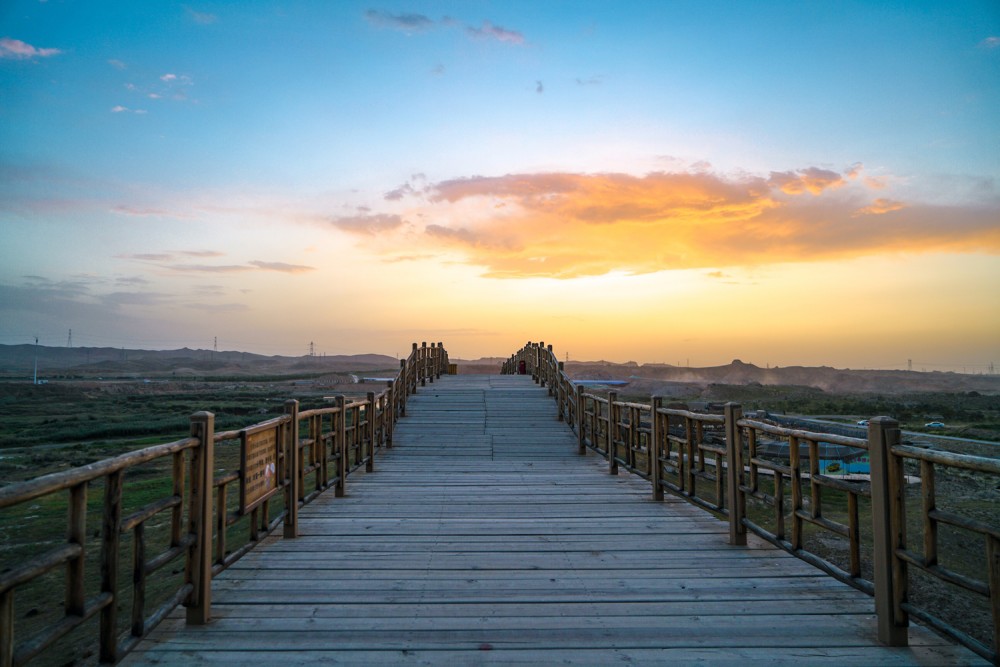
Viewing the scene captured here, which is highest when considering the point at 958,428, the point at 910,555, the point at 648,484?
the point at 910,555

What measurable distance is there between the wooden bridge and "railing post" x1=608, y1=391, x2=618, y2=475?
148cm

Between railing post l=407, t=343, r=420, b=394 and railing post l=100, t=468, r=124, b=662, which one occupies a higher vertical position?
railing post l=407, t=343, r=420, b=394

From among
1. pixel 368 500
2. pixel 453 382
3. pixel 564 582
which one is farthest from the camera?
pixel 453 382

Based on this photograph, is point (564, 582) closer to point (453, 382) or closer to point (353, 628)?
point (353, 628)

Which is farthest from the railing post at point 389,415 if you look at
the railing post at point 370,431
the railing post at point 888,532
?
the railing post at point 888,532

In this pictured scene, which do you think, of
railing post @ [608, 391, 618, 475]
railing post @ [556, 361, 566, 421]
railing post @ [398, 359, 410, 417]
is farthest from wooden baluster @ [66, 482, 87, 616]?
railing post @ [556, 361, 566, 421]

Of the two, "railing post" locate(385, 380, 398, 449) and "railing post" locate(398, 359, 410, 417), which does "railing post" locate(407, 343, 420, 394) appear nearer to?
"railing post" locate(398, 359, 410, 417)

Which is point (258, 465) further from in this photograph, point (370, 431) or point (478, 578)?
point (370, 431)

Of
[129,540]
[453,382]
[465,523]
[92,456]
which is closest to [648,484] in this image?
[465,523]

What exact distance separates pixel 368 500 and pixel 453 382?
1210 centimetres

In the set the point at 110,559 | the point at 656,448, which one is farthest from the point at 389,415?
the point at 110,559

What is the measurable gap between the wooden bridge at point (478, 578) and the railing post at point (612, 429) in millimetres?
1481

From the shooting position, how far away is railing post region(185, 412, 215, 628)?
3.51m

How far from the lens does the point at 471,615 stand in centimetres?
364
